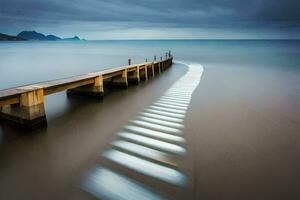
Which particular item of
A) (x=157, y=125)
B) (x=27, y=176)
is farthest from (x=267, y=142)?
(x=27, y=176)

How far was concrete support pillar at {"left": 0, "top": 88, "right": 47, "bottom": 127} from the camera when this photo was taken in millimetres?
4879

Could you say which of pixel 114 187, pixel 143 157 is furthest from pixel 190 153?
pixel 114 187

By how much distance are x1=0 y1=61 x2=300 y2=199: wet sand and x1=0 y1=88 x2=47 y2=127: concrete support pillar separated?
11.1 inches

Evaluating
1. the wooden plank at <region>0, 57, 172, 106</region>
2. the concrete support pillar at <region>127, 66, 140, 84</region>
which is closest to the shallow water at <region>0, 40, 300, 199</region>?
the wooden plank at <region>0, 57, 172, 106</region>

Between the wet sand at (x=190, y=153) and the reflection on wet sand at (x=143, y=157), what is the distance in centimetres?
9

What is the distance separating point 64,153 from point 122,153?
3.76ft

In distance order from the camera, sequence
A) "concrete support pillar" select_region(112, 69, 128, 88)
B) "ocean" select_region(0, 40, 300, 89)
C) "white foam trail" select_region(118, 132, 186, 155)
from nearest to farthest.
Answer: "white foam trail" select_region(118, 132, 186, 155)
"concrete support pillar" select_region(112, 69, 128, 88)
"ocean" select_region(0, 40, 300, 89)

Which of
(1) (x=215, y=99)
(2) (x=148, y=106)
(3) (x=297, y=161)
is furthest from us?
(1) (x=215, y=99)

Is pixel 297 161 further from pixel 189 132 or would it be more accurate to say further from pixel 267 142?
pixel 189 132

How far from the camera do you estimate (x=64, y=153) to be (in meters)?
4.25

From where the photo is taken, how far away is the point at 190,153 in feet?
13.9

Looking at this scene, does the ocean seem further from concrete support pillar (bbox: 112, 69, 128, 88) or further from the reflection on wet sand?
the reflection on wet sand

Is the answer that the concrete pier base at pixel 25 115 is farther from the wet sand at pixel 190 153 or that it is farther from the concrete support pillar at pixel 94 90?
the concrete support pillar at pixel 94 90

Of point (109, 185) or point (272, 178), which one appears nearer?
point (109, 185)
